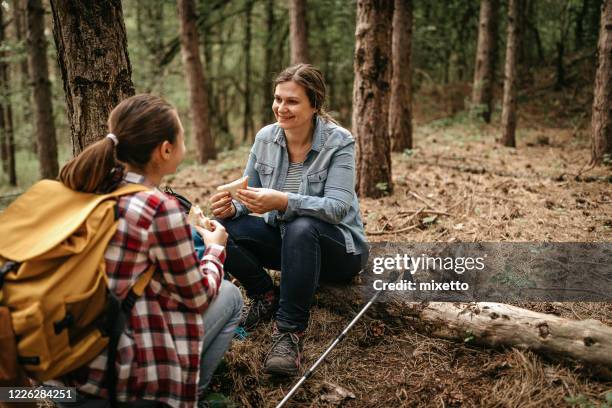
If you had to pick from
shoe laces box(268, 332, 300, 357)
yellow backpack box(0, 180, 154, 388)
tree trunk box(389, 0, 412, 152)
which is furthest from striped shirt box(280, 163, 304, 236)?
tree trunk box(389, 0, 412, 152)

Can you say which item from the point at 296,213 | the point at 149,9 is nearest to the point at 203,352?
the point at 296,213

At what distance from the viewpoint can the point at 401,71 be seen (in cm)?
816

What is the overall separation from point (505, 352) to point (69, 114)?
9.84 ft

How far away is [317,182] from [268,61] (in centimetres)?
1380

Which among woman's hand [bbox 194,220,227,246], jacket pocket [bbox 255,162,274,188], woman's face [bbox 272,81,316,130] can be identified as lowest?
woman's hand [bbox 194,220,227,246]

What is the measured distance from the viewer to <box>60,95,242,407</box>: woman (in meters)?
1.64

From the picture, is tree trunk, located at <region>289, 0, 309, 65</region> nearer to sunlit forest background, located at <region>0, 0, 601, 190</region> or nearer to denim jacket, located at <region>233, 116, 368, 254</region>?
sunlit forest background, located at <region>0, 0, 601, 190</region>

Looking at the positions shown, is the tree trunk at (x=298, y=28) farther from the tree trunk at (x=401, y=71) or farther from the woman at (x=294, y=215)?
the woman at (x=294, y=215)

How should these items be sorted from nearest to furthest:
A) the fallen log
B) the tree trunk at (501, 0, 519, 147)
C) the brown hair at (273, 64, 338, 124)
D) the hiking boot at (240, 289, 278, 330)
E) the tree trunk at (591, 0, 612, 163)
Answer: the fallen log → the brown hair at (273, 64, 338, 124) → the hiking boot at (240, 289, 278, 330) → the tree trunk at (591, 0, 612, 163) → the tree trunk at (501, 0, 519, 147)

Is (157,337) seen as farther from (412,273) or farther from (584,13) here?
(584,13)

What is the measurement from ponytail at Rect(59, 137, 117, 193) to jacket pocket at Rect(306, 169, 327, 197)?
1400 mm

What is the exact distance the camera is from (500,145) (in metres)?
9.21

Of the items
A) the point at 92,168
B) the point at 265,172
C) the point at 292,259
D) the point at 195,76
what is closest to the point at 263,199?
the point at 292,259

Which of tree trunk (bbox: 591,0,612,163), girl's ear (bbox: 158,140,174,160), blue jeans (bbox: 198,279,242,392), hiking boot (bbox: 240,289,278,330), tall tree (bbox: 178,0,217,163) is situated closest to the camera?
girl's ear (bbox: 158,140,174,160)
